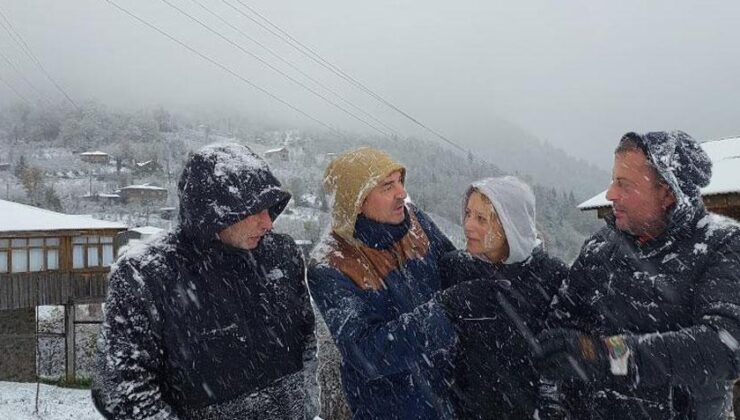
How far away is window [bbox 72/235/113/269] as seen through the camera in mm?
24000

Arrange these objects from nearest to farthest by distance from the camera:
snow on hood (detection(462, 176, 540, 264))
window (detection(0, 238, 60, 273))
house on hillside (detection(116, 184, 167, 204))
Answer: snow on hood (detection(462, 176, 540, 264))
window (detection(0, 238, 60, 273))
house on hillside (detection(116, 184, 167, 204))

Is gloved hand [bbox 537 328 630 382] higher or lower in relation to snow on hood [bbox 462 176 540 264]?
lower

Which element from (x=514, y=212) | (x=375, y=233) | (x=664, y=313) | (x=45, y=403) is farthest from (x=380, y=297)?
(x=45, y=403)

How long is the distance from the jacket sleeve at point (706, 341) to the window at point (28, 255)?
25.0 meters

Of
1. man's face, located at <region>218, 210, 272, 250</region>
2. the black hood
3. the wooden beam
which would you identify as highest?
the black hood

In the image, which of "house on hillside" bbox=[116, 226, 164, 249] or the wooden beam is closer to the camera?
"house on hillside" bbox=[116, 226, 164, 249]

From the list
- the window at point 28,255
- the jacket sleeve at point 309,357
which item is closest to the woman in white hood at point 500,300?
the jacket sleeve at point 309,357

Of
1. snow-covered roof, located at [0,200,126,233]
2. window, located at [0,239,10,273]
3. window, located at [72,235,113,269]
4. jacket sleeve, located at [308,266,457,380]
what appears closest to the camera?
jacket sleeve, located at [308,266,457,380]

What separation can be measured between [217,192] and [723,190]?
11494 millimetres

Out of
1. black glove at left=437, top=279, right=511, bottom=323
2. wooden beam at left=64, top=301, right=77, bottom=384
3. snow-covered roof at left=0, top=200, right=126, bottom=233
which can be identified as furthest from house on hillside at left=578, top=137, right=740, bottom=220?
wooden beam at left=64, top=301, right=77, bottom=384

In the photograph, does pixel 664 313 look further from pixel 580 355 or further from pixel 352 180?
pixel 352 180

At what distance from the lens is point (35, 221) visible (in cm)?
2364

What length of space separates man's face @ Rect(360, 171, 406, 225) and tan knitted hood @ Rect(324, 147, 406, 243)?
0.04 meters

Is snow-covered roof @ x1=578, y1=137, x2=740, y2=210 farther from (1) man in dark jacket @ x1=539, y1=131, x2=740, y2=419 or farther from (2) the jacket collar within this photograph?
(2) the jacket collar
